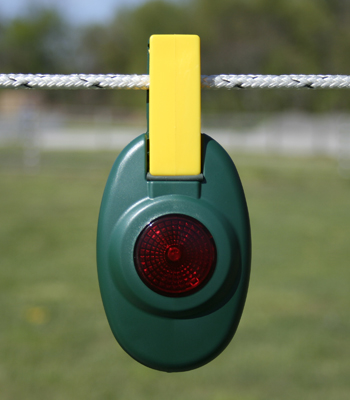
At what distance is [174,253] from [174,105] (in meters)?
0.20

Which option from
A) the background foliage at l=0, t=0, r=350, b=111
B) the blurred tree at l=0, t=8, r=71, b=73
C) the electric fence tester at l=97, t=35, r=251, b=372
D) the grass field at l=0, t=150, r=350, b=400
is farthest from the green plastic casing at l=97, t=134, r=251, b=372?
the blurred tree at l=0, t=8, r=71, b=73

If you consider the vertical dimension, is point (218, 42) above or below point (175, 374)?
below

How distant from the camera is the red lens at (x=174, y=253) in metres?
0.69

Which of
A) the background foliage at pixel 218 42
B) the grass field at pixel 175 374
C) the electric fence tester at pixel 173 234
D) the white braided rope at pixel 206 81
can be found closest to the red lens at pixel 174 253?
the electric fence tester at pixel 173 234

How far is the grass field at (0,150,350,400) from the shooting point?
225 centimetres

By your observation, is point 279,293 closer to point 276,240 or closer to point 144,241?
point 276,240

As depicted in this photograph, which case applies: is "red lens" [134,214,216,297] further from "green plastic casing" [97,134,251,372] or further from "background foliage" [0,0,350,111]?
"background foliage" [0,0,350,111]

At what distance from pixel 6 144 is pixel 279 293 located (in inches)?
537

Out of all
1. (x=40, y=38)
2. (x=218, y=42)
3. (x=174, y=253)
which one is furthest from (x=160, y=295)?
(x=40, y=38)

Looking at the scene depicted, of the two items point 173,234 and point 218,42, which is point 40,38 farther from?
point 173,234

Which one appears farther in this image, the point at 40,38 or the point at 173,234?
the point at 40,38

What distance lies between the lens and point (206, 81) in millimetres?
754

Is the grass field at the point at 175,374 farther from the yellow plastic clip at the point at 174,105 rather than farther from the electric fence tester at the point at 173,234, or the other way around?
the yellow plastic clip at the point at 174,105

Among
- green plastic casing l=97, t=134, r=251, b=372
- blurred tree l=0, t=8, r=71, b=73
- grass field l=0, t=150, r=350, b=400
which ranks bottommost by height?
blurred tree l=0, t=8, r=71, b=73
